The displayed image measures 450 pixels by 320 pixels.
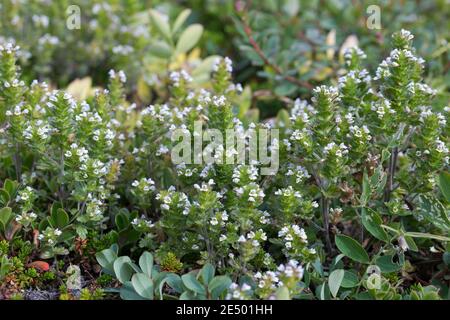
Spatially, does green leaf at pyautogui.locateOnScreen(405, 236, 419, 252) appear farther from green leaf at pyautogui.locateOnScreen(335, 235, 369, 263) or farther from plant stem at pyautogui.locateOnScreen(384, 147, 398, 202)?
plant stem at pyautogui.locateOnScreen(384, 147, 398, 202)

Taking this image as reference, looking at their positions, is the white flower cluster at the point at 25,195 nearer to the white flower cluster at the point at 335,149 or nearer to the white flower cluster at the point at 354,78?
the white flower cluster at the point at 335,149

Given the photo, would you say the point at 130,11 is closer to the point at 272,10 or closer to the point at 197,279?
the point at 272,10

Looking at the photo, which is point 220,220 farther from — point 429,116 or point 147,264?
point 429,116

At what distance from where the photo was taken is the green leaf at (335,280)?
2307mm

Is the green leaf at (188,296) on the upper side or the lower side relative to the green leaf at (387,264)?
lower

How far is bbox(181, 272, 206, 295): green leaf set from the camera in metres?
2.26

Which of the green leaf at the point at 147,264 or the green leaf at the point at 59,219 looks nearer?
the green leaf at the point at 147,264

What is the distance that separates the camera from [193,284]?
2273 mm

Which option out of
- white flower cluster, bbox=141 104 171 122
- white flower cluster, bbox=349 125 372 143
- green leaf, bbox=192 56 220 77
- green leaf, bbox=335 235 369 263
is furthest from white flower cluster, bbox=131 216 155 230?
green leaf, bbox=192 56 220 77

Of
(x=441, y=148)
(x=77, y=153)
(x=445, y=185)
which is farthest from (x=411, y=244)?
(x=77, y=153)

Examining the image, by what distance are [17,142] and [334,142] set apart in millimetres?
1225

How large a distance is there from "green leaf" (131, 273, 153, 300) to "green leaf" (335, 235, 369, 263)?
68 cm

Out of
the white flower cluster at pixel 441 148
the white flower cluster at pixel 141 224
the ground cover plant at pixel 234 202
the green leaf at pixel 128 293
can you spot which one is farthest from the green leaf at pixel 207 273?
the white flower cluster at pixel 441 148
